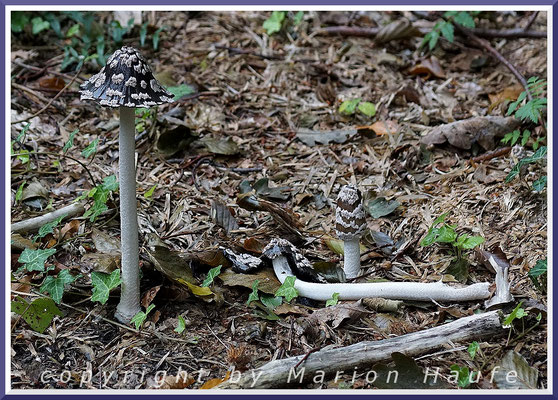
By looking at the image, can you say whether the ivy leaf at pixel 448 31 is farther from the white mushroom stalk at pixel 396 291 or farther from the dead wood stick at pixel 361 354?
the dead wood stick at pixel 361 354

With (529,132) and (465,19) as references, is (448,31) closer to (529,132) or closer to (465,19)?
(465,19)

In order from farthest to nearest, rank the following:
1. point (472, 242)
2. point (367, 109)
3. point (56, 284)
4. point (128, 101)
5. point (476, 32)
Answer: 1. point (476, 32)
2. point (367, 109)
3. point (472, 242)
4. point (56, 284)
5. point (128, 101)

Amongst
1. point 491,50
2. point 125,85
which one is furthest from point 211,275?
point 491,50

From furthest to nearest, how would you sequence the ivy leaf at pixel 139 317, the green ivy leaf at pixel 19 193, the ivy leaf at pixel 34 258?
the green ivy leaf at pixel 19 193, the ivy leaf at pixel 34 258, the ivy leaf at pixel 139 317

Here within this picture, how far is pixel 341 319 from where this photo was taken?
3.47m

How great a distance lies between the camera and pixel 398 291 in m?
3.63

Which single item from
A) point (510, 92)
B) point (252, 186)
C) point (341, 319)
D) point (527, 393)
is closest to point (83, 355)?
point (341, 319)

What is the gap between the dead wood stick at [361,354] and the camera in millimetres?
3064

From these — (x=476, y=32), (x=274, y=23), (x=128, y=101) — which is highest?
(x=128, y=101)

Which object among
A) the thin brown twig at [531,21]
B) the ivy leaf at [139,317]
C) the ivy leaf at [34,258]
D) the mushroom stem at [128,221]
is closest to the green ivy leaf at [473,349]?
the ivy leaf at [139,317]

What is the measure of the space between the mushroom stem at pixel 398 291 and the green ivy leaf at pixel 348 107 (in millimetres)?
2402

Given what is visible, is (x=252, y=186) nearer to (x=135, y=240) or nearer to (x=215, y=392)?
(x=135, y=240)

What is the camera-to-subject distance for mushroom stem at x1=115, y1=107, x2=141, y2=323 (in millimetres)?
3213

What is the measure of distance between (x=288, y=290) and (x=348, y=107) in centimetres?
259
